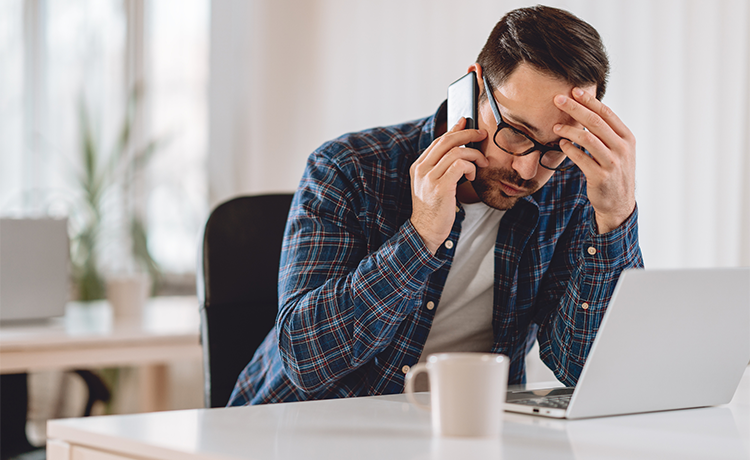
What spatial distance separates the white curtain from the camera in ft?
5.63

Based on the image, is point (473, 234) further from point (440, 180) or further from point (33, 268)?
point (33, 268)

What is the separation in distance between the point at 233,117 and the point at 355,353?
7.75ft

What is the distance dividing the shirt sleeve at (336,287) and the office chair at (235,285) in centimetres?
20

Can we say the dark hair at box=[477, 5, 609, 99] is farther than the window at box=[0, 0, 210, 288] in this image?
No

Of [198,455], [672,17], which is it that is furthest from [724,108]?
[198,455]

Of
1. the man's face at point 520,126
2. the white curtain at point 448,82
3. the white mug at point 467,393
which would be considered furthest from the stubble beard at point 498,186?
the white curtain at point 448,82

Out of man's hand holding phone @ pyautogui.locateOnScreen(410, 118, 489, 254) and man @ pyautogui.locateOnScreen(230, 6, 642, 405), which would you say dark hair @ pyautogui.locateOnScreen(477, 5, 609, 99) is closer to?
man @ pyautogui.locateOnScreen(230, 6, 642, 405)

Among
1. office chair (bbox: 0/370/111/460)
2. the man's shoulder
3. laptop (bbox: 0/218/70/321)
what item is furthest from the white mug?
laptop (bbox: 0/218/70/321)

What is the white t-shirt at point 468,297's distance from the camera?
1.31m

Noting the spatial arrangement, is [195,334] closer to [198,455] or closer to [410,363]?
[410,363]

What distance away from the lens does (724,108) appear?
1703 millimetres

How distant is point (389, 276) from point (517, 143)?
30 centimetres

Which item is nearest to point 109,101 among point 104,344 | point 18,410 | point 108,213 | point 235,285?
point 108,213

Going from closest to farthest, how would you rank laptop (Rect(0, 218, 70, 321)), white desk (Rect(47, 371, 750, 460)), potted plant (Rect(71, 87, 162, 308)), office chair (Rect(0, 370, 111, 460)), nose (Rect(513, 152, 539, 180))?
1. white desk (Rect(47, 371, 750, 460))
2. nose (Rect(513, 152, 539, 180))
3. office chair (Rect(0, 370, 111, 460))
4. laptop (Rect(0, 218, 70, 321))
5. potted plant (Rect(71, 87, 162, 308))
